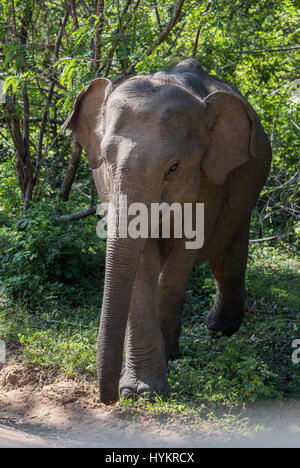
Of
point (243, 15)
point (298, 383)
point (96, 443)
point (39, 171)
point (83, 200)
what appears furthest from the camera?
point (83, 200)

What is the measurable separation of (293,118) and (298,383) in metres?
4.52

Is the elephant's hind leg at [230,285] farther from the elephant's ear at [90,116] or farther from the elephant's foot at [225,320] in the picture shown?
the elephant's ear at [90,116]

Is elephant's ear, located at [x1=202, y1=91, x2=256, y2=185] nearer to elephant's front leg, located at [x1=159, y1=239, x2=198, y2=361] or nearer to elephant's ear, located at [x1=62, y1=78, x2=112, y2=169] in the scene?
elephant's front leg, located at [x1=159, y1=239, x2=198, y2=361]

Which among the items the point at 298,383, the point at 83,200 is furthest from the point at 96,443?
the point at 83,200

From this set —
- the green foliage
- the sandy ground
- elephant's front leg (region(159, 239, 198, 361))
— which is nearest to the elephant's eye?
elephant's front leg (region(159, 239, 198, 361))

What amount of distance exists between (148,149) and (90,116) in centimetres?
114

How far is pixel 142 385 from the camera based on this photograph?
448 cm

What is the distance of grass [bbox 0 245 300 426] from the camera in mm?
4430

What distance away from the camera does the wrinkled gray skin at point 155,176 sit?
409cm

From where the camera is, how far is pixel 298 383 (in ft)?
16.2

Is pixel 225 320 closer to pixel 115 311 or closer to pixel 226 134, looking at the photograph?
pixel 226 134

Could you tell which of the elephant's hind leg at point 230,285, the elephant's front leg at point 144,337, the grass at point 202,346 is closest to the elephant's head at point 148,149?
the elephant's front leg at point 144,337

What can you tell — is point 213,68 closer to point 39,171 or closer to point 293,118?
point 293,118

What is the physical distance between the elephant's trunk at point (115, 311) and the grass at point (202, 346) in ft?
1.44
